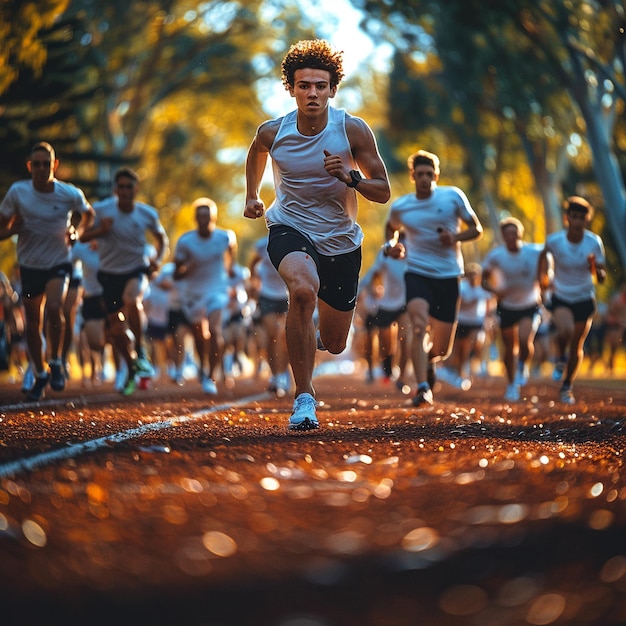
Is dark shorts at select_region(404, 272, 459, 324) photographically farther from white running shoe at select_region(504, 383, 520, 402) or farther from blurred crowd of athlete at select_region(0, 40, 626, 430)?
white running shoe at select_region(504, 383, 520, 402)

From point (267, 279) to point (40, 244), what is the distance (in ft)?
20.3

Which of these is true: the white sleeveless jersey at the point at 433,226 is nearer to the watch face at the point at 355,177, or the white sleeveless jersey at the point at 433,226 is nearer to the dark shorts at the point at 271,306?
the watch face at the point at 355,177

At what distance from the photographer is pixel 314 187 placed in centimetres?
805

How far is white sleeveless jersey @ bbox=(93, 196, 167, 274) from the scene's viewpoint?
13.2 meters

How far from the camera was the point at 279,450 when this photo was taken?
20.5 ft

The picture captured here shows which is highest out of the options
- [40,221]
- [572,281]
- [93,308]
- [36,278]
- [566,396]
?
[40,221]

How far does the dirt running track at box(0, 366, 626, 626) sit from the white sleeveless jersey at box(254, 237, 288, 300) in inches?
393

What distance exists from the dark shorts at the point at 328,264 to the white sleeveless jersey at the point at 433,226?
3430 millimetres

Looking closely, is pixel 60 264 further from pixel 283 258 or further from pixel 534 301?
pixel 534 301

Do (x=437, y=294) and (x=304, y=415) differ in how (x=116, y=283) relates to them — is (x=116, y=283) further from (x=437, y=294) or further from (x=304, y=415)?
(x=304, y=415)

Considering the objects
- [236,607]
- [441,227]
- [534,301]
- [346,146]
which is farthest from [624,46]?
[236,607]

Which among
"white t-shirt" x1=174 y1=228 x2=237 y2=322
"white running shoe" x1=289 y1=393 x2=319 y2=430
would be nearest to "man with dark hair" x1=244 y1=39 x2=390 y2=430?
"white running shoe" x1=289 y1=393 x2=319 y2=430

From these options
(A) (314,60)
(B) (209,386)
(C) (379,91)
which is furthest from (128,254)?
(C) (379,91)

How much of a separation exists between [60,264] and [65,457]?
6.00 m
